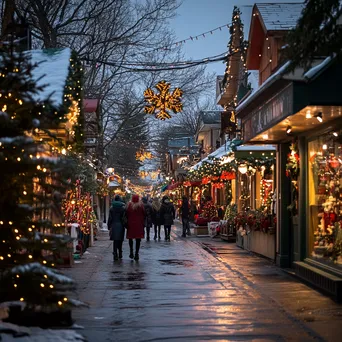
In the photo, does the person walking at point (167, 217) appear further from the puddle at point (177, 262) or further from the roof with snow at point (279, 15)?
the roof with snow at point (279, 15)

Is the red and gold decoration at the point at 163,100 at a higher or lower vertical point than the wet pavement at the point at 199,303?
higher

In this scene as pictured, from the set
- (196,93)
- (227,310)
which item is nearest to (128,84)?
(196,93)

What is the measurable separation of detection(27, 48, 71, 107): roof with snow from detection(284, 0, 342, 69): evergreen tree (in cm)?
265

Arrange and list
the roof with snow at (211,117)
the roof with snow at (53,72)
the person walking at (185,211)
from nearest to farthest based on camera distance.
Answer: the roof with snow at (53,72) < the person walking at (185,211) < the roof with snow at (211,117)

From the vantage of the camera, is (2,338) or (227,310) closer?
(2,338)

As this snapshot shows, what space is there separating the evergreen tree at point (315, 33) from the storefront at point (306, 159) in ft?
9.33

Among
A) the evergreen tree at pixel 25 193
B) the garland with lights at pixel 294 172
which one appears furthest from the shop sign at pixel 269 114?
the evergreen tree at pixel 25 193

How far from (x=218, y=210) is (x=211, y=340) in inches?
1122

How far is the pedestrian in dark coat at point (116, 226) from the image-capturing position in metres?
21.4

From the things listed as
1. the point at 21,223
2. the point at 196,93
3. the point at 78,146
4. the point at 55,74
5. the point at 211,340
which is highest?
the point at 196,93

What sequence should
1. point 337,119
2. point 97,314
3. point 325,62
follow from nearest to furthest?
point 97,314 < point 325,62 < point 337,119

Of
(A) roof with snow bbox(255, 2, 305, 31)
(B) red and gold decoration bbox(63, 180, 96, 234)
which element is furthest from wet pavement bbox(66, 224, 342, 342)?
(A) roof with snow bbox(255, 2, 305, 31)

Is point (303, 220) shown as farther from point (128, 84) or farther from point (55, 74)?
point (128, 84)

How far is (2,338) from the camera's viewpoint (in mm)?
7449
